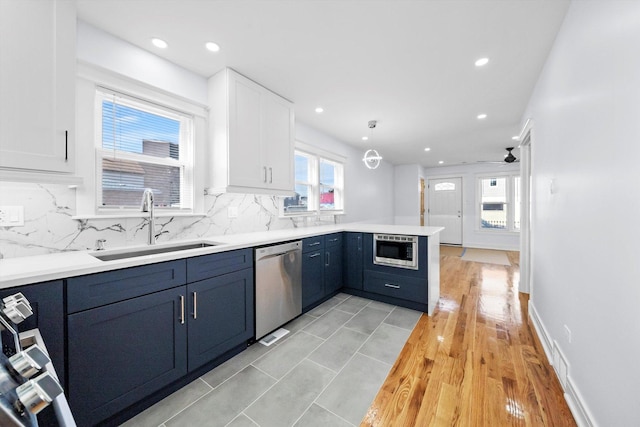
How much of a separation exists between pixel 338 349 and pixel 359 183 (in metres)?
3.96

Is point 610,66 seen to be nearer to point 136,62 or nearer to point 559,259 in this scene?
point 559,259

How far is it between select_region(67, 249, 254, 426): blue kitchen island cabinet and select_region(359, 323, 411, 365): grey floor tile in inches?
45.3

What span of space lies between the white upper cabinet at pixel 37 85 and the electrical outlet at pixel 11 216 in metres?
0.40

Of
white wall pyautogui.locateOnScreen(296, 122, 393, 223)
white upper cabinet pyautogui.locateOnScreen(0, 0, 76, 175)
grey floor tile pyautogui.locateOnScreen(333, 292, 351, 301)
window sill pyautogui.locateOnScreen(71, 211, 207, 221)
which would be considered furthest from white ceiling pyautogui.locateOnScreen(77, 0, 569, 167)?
grey floor tile pyautogui.locateOnScreen(333, 292, 351, 301)

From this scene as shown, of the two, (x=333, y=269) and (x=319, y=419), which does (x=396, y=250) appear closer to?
(x=333, y=269)

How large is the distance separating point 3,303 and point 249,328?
1680 millimetres

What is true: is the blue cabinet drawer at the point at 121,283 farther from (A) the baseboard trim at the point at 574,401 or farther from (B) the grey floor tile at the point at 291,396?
(A) the baseboard trim at the point at 574,401

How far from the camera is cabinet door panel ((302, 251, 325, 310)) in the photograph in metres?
2.88

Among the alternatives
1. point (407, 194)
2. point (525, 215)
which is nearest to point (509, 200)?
point (407, 194)

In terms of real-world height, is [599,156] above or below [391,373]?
above

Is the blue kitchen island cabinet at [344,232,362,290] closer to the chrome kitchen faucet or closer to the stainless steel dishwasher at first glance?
the stainless steel dishwasher

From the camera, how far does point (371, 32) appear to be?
1.97 meters

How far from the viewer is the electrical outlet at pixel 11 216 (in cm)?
154

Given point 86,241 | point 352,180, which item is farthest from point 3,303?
point 352,180
